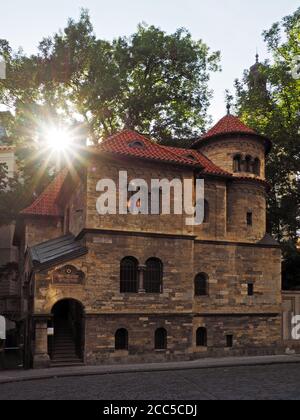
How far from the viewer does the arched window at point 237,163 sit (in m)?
28.8

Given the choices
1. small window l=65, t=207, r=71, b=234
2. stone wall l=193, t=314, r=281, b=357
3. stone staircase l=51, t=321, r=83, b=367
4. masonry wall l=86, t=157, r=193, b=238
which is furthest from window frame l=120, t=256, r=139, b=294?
small window l=65, t=207, r=71, b=234

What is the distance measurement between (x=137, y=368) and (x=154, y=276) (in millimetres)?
→ 4757

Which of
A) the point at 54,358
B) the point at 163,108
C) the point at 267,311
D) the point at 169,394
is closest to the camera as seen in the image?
the point at 169,394

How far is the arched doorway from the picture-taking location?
2244 cm

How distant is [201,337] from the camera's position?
84.9 feet

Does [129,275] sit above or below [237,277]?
above

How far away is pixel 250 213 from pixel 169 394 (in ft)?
51.5

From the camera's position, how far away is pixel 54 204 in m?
31.3

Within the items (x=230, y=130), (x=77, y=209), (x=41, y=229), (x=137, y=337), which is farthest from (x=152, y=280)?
(x=230, y=130)

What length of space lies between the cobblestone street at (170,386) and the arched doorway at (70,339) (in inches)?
156

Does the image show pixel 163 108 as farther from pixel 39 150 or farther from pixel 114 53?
pixel 39 150

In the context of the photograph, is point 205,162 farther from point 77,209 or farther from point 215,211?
point 77,209

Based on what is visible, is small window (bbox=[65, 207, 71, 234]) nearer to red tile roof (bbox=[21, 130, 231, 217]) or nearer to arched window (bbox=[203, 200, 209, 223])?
red tile roof (bbox=[21, 130, 231, 217])
